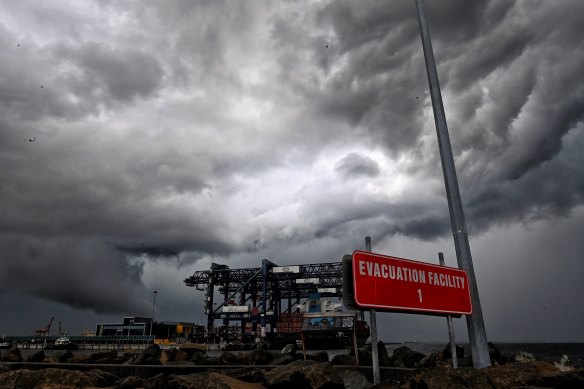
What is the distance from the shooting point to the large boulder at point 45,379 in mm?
11156

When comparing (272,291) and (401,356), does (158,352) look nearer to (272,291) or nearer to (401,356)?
(401,356)

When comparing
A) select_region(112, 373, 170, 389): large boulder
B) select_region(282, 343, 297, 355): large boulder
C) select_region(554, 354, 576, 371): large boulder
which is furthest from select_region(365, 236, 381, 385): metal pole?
select_region(282, 343, 297, 355): large boulder

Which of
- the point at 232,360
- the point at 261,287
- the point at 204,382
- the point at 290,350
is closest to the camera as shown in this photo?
the point at 204,382

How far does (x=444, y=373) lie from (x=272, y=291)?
89.4 metres

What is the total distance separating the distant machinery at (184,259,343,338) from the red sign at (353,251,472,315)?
76.7m

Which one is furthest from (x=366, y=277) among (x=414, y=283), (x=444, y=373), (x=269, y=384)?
(x=269, y=384)

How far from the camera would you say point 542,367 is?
34.2 ft

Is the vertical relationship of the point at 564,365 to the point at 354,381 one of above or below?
below

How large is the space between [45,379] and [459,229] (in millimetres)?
12057

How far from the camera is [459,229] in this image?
390 inches

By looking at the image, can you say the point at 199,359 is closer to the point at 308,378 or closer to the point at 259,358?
the point at 259,358

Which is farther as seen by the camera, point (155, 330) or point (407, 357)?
point (155, 330)

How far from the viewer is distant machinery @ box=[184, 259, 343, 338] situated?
88812mm

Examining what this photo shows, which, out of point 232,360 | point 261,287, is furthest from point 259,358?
point 261,287
